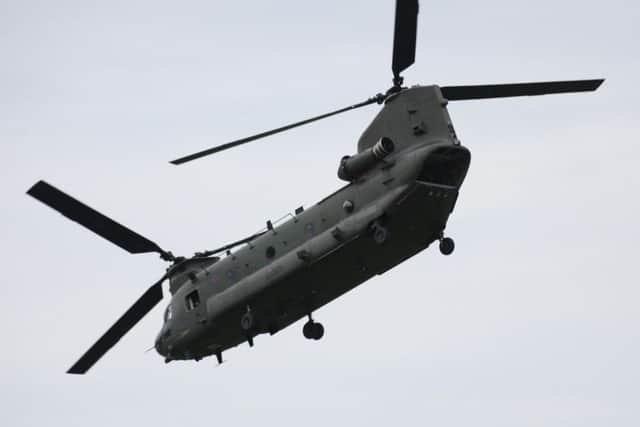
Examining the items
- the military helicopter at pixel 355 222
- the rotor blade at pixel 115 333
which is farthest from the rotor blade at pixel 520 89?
the rotor blade at pixel 115 333

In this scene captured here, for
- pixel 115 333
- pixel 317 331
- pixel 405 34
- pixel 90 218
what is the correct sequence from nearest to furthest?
1. pixel 405 34
2. pixel 90 218
3. pixel 317 331
4. pixel 115 333

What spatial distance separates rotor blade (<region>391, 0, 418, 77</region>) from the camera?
112ft

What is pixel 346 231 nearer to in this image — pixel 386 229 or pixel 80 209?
pixel 386 229

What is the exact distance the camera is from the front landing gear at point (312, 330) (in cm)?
3969

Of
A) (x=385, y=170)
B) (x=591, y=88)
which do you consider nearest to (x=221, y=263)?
(x=385, y=170)

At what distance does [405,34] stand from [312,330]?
34.4 ft

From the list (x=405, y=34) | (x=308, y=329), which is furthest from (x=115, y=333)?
(x=405, y=34)

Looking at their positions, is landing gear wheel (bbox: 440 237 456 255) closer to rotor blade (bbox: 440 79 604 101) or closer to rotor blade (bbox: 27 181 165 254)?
rotor blade (bbox: 440 79 604 101)

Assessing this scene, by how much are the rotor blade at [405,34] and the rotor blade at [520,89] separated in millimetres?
1747

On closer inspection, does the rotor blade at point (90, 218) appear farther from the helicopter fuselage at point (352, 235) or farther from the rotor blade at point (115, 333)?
the helicopter fuselage at point (352, 235)

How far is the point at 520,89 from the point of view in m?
36.8

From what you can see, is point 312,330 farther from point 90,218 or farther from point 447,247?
point 90,218

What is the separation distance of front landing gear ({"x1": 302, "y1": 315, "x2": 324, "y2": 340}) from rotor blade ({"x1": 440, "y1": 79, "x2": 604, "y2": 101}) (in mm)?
8538

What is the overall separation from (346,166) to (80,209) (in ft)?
29.0
